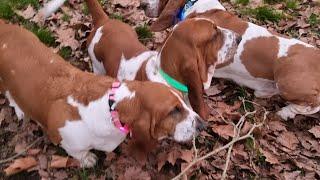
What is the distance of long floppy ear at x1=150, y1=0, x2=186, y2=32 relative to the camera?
5.44 m

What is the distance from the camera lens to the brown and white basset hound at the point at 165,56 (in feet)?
13.9

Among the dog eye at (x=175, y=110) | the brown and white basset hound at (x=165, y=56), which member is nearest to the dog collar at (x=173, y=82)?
the brown and white basset hound at (x=165, y=56)

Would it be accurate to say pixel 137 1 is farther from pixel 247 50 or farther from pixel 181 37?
pixel 181 37

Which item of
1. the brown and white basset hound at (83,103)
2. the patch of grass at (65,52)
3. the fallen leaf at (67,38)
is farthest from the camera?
the fallen leaf at (67,38)

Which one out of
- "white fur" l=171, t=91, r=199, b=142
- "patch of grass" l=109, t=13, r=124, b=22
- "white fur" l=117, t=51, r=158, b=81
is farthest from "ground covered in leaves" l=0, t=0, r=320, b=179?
"white fur" l=171, t=91, r=199, b=142

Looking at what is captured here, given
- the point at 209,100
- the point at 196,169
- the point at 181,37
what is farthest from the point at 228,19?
the point at 196,169

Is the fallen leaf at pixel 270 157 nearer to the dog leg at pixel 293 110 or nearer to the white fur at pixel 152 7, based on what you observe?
the dog leg at pixel 293 110

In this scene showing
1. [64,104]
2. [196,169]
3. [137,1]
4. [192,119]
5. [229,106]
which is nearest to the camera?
[192,119]

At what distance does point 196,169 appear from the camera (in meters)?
4.46

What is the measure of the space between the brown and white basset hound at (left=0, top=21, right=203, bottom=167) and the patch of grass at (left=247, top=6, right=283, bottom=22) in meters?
3.17

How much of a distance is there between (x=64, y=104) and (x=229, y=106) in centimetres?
198

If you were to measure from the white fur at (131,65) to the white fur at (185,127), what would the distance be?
1.13 m

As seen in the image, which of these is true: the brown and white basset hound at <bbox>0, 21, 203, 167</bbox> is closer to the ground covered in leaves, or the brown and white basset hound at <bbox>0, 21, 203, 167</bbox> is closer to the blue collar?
the ground covered in leaves

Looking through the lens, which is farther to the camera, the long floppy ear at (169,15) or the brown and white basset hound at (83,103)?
the long floppy ear at (169,15)
